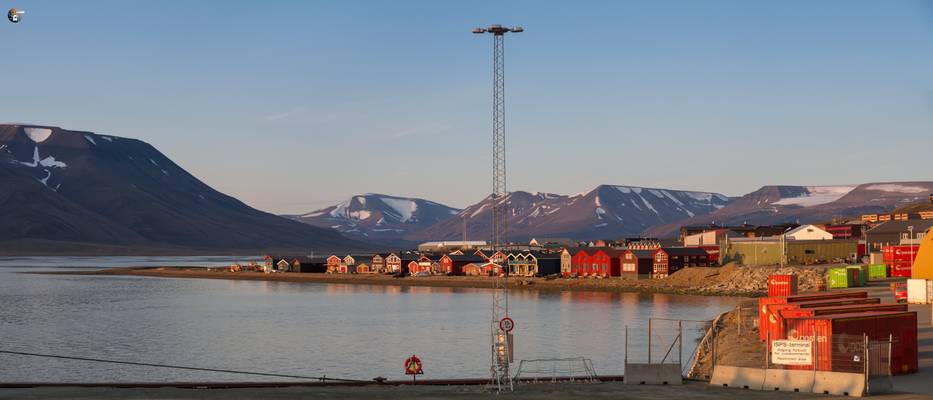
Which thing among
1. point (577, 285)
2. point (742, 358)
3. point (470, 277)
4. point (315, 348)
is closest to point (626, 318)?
point (315, 348)

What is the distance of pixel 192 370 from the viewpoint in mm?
47594

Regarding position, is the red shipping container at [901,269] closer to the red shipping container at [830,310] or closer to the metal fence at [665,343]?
the metal fence at [665,343]

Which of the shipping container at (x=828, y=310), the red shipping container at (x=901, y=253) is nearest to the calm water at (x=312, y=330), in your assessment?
the shipping container at (x=828, y=310)

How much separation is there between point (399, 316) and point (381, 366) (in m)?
33.0

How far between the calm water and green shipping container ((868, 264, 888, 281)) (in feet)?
37.5

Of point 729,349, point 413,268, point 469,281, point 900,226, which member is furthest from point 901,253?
point 413,268

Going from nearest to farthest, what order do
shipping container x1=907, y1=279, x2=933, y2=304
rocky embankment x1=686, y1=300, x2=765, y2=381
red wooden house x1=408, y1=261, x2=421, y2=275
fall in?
rocky embankment x1=686, y1=300, x2=765, y2=381
shipping container x1=907, y1=279, x2=933, y2=304
red wooden house x1=408, y1=261, x2=421, y2=275

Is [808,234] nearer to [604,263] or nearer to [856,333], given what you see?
[604,263]

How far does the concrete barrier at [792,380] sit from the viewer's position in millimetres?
27641

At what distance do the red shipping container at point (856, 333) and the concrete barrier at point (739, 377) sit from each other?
9.41 feet

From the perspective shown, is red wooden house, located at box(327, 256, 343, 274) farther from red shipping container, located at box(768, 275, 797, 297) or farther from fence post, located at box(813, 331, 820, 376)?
fence post, located at box(813, 331, 820, 376)

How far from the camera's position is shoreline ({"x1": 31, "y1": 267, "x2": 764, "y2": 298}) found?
107 meters

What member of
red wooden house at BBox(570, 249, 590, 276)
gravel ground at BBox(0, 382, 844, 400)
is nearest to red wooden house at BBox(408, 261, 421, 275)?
red wooden house at BBox(570, 249, 590, 276)

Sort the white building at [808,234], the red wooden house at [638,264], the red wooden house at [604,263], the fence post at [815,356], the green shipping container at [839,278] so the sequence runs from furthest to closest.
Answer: the white building at [808,234]
the red wooden house at [604,263]
the red wooden house at [638,264]
the green shipping container at [839,278]
the fence post at [815,356]
